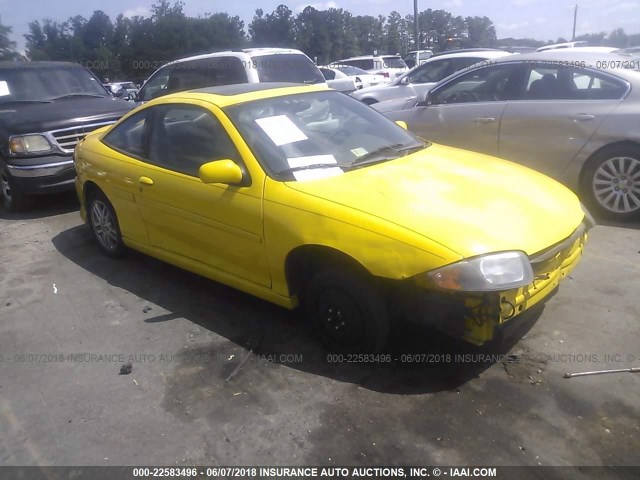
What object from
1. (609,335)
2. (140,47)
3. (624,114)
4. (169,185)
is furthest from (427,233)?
(140,47)

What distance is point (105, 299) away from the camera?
4566mm

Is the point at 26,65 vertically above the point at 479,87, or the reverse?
the point at 26,65

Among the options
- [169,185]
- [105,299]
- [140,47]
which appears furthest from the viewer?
[140,47]

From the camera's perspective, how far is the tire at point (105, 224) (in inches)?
198

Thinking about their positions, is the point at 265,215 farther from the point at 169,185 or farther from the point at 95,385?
the point at 95,385

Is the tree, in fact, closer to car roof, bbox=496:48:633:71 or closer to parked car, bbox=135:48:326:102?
parked car, bbox=135:48:326:102

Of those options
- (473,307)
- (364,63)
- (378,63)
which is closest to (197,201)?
(473,307)

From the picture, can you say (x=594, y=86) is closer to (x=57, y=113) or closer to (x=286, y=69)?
(x=286, y=69)

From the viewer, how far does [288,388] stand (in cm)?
325

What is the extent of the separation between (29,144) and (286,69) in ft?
13.1

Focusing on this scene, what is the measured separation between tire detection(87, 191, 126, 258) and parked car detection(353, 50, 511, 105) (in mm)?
6371

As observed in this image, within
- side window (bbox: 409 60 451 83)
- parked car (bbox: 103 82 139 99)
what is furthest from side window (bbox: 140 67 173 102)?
side window (bbox: 409 60 451 83)

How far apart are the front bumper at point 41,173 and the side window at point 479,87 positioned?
4404 millimetres

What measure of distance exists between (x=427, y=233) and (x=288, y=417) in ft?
3.90
